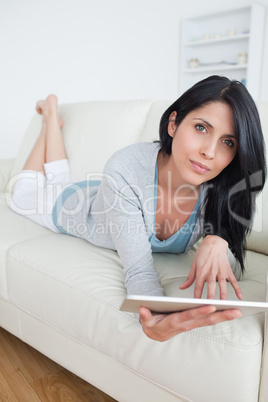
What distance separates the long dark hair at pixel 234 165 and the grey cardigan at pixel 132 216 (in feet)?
0.17

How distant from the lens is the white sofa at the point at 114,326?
31.3 inches

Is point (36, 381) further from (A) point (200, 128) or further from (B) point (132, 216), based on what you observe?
(A) point (200, 128)

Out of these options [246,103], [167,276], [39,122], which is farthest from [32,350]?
[39,122]

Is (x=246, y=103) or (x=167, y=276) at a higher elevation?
(x=246, y=103)

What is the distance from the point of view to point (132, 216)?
103cm

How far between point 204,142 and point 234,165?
17 cm

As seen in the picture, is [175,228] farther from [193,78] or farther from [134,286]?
[193,78]

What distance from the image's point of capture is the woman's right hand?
2.17 feet

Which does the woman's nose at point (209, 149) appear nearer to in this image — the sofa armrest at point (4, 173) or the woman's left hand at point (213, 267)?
the woman's left hand at point (213, 267)

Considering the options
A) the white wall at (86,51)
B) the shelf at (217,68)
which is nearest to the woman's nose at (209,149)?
the white wall at (86,51)

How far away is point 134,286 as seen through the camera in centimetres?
92

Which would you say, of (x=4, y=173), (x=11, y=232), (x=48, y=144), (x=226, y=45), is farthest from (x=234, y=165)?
(x=226, y=45)

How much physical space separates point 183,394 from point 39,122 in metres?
1.62

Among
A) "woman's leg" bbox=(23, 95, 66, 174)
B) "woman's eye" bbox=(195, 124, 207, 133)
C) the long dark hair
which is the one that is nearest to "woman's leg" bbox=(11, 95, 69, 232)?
"woman's leg" bbox=(23, 95, 66, 174)
